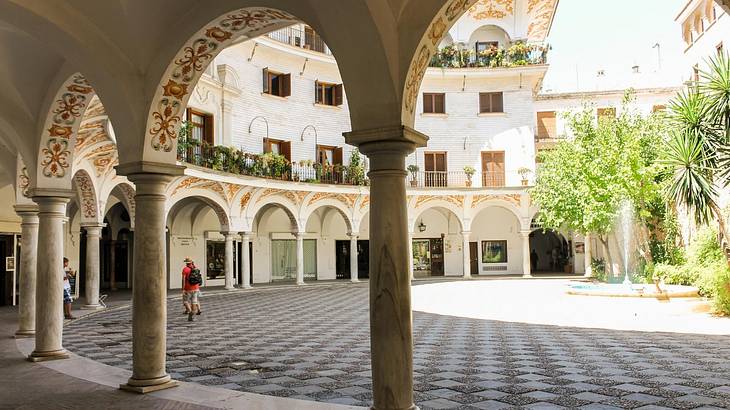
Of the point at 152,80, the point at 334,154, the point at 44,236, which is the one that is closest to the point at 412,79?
the point at 152,80

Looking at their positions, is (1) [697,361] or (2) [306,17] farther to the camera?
(1) [697,361]

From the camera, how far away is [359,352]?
929 centimetres

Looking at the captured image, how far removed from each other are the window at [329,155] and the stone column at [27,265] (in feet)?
57.9

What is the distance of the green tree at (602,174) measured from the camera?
2058 cm

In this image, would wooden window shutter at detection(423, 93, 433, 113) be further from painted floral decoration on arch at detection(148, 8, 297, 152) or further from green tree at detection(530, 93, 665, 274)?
painted floral decoration on arch at detection(148, 8, 297, 152)

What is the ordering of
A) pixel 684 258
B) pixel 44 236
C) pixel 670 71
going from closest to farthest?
pixel 44 236 < pixel 684 258 < pixel 670 71

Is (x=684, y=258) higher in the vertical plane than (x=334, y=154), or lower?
lower

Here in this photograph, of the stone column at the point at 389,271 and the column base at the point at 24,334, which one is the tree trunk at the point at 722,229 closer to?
the stone column at the point at 389,271

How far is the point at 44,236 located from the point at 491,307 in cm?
1094

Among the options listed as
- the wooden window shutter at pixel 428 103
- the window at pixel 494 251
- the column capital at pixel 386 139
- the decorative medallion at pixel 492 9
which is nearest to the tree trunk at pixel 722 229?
the column capital at pixel 386 139

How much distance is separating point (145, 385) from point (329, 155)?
22.3 m

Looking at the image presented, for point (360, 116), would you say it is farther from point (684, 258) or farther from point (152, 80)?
point (684, 258)

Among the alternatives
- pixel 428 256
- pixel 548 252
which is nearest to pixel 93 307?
pixel 428 256

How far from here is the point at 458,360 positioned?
845cm
